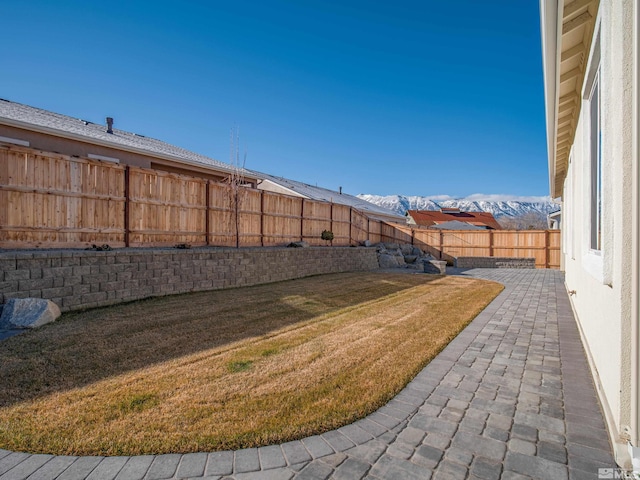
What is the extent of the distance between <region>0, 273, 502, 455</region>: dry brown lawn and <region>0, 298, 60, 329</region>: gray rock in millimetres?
240

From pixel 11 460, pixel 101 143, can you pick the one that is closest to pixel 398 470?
→ pixel 11 460

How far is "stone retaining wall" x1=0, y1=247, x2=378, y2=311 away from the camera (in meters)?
5.42

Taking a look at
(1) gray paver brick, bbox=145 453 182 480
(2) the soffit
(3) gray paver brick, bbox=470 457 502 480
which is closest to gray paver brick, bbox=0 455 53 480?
(1) gray paver brick, bbox=145 453 182 480

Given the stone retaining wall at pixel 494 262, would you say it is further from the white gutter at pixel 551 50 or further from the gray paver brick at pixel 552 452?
the gray paver brick at pixel 552 452

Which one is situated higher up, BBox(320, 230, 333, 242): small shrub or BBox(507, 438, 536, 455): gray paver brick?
BBox(320, 230, 333, 242): small shrub

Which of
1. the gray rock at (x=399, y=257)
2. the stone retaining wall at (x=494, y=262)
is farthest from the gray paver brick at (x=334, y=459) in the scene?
the stone retaining wall at (x=494, y=262)

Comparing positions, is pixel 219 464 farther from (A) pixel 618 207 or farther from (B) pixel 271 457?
(A) pixel 618 207

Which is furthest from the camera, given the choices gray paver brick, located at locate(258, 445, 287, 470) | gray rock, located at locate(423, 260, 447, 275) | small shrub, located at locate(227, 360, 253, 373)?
gray rock, located at locate(423, 260, 447, 275)

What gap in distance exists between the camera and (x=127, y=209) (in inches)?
293

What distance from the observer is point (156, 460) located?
2057 millimetres

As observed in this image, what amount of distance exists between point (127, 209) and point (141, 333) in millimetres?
3878

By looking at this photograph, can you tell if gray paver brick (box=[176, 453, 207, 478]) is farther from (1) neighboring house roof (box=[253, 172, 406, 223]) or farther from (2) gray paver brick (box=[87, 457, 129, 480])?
(1) neighboring house roof (box=[253, 172, 406, 223])

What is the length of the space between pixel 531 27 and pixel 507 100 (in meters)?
5.79

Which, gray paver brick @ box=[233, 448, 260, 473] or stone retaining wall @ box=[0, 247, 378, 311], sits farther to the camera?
stone retaining wall @ box=[0, 247, 378, 311]
